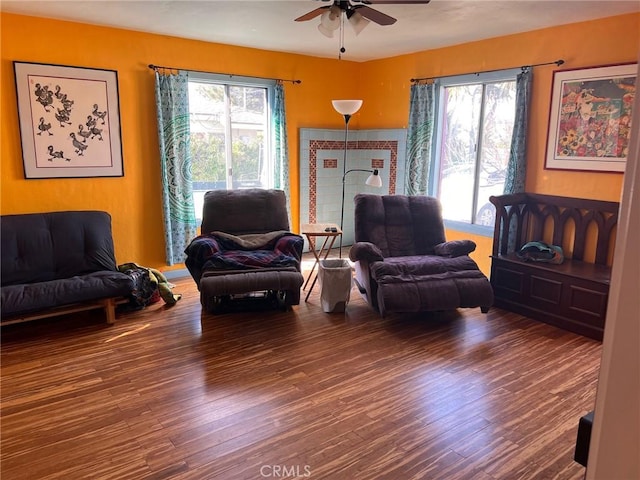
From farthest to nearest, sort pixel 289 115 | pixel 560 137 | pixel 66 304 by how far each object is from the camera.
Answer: pixel 289 115
pixel 560 137
pixel 66 304

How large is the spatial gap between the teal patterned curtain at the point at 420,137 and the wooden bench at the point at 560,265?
123cm

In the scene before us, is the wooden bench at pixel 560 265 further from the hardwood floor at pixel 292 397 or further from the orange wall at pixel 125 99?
the orange wall at pixel 125 99

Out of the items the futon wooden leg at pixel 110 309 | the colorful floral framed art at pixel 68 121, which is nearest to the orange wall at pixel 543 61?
the colorful floral framed art at pixel 68 121

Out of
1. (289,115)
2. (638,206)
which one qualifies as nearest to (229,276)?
(289,115)

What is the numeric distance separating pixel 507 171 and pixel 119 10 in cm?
372

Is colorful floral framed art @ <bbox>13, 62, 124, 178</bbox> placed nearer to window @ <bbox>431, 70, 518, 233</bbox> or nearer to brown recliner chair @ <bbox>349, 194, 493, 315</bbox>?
brown recliner chair @ <bbox>349, 194, 493, 315</bbox>

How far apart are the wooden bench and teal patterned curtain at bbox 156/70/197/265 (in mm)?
3103

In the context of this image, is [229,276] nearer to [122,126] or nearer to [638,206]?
[122,126]

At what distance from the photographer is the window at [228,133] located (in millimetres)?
5199

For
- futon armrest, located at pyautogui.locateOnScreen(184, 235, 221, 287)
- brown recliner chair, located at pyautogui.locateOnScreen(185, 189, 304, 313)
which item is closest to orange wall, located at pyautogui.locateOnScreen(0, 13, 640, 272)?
brown recliner chair, located at pyautogui.locateOnScreen(185, 189, 304, 313)

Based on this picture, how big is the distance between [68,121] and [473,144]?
405cm

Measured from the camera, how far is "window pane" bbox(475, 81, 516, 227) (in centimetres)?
473

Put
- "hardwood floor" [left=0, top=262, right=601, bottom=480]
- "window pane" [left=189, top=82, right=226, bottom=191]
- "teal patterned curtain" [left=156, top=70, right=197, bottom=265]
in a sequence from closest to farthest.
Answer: "hardwood floor" [left=0, top=262, right=601, bottom=480]
"teal patterned curtain" [left=156, top=70, right=197, bottom=265]
"window pane" [left=189, top=82, right=226, bottom=191]

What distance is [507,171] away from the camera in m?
4.51
